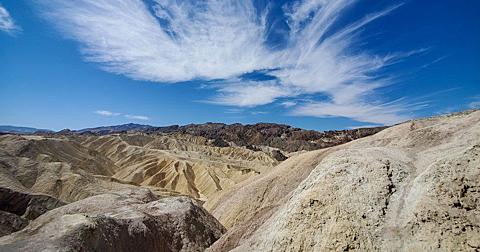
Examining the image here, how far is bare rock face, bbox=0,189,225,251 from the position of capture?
9.73 meters

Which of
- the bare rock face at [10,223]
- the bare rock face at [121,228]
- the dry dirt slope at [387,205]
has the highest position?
the dry dirt slope at [387,205]

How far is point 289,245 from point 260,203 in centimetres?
899

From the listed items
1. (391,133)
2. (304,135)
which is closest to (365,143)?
(391,133)

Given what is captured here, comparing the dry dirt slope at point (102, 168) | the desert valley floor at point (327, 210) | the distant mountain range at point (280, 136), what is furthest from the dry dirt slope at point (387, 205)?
the distant mountain range at point (280, 136)

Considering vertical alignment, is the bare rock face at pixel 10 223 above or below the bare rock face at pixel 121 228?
below

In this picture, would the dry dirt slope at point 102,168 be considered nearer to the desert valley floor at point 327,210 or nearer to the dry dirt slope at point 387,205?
the desert valley floor at point 327,210

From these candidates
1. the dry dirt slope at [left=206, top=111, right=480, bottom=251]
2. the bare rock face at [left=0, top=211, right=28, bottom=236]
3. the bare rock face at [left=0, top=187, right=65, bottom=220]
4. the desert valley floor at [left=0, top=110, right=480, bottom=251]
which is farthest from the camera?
the bare rock face at [left=0, top=187, right=65, bottom=220]

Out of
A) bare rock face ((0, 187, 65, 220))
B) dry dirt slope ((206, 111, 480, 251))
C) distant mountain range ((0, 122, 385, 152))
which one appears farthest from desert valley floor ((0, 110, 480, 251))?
distant mountain range ((0, 122, 385, 152))

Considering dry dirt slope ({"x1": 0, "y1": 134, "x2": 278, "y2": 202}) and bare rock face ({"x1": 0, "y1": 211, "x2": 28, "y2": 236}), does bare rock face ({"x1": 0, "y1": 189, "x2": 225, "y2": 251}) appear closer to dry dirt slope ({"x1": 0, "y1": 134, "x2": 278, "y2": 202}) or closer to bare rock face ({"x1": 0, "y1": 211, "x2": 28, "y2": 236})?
bare rock face ({"x1": 0, "y1": 211, "x2": 28, "y2": 236})

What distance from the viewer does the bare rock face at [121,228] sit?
31.9 ft

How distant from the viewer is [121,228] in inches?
469

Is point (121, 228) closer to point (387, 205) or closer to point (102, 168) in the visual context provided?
point (387, 205)

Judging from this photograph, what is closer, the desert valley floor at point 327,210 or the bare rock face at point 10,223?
the desert valley floor at point 327,210

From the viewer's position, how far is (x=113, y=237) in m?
11.3
